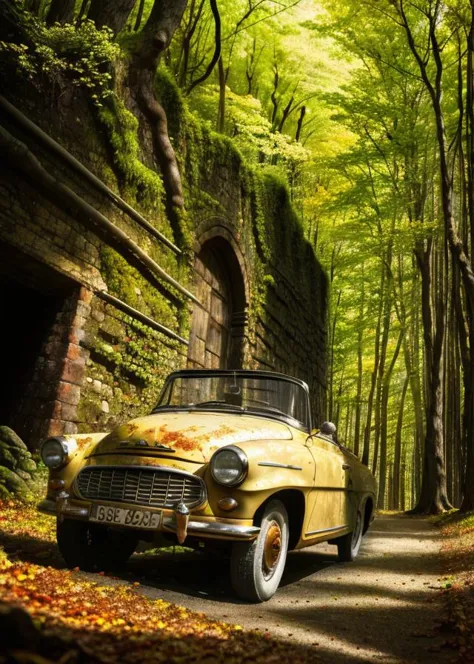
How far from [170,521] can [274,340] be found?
11.9 m

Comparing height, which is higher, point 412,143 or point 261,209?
point 412,143

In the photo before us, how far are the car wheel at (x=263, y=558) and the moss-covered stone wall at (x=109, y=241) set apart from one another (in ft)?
13.4

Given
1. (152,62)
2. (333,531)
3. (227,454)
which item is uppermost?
(152,62)

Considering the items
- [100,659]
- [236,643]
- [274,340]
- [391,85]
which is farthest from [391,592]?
[391,85]

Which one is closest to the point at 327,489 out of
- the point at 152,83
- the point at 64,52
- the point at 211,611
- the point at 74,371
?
the point at 211,611

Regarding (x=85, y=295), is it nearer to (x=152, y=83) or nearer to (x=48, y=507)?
(x=48, y=507)

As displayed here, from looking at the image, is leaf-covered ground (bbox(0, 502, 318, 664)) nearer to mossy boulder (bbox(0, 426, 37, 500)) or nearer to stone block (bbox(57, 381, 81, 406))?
mossy boulder (bbox(0, 426, 37, 500))

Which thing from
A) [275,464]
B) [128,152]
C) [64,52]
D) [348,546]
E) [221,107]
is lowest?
[348,546]

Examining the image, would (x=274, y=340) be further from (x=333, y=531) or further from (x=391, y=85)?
(x=333, y=531)

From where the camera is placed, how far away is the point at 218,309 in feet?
41.2

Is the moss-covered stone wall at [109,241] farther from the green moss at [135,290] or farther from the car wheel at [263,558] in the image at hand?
the car wheel at [263,558]

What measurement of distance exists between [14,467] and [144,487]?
3.39 metres

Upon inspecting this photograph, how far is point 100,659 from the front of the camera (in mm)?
1832

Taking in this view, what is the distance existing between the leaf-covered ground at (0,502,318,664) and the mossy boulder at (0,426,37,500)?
2.49 m
